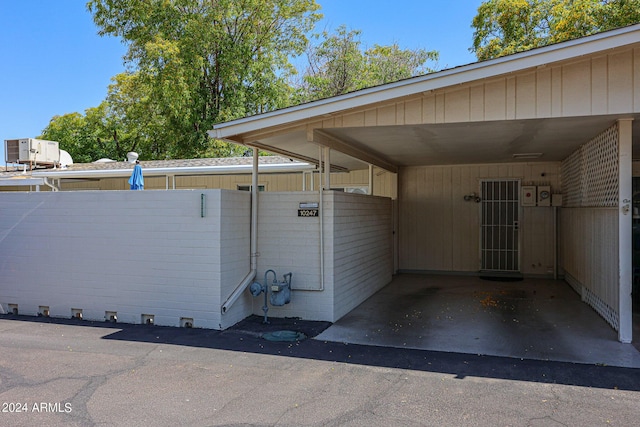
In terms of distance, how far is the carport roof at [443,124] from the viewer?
177 inches

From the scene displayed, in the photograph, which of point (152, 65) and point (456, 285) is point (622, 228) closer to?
point (456, 285)

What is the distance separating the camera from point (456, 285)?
28.2 feet

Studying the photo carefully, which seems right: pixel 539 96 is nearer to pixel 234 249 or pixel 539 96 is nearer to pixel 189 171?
pixel 234 249

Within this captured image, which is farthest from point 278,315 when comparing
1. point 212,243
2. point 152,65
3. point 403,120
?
point 152,65

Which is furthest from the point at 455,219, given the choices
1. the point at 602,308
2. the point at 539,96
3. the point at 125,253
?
the point at 125,253

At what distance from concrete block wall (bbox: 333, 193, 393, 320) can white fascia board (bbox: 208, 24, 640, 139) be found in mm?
1217

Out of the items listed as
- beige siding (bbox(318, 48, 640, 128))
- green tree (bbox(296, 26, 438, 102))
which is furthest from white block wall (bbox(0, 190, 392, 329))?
green tree (bbox(296, 26, 438, 102))

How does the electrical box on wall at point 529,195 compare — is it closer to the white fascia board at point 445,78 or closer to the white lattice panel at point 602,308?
the white lattice panel at point 602,308

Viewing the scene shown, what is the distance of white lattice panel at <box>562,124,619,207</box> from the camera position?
520cm

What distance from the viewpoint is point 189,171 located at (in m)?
10.5

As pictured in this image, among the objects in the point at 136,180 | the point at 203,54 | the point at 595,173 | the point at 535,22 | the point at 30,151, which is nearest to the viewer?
the point at 595,173

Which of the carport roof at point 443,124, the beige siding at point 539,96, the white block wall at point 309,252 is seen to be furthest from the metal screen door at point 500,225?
the beige siding at point 539,96

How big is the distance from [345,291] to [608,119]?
372cm

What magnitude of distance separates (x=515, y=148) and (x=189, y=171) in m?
6.94
